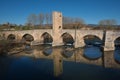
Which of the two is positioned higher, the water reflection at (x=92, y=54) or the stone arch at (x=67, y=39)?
the stone arch at (x=67, y=39)

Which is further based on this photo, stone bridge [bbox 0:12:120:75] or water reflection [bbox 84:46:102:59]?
water reflection [bbox 84:46:102:59]

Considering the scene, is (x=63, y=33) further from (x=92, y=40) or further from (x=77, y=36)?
(x=92, y=40)

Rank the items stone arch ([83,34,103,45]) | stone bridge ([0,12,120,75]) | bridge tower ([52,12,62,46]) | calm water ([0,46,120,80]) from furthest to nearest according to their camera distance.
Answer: stone arch ([83,34,103,45]) < bridge tower ([52,12,62,46]) < stone bridge ([0,12,120,75]) < calm water ([0,46,120,80])

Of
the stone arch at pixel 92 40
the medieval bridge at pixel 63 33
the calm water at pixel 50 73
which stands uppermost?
the medieval bridge at pixel 63 33

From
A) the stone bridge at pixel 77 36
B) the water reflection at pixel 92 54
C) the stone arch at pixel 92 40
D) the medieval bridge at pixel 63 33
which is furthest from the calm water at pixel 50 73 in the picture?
the stone arch at pixel 92 40

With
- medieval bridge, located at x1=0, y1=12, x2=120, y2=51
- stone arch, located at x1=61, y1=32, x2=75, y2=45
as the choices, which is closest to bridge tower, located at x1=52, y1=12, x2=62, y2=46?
medieval bridge, located at x1=0, y1=12, x2=120, y2=51

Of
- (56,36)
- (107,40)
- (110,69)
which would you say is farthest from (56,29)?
(110,69)

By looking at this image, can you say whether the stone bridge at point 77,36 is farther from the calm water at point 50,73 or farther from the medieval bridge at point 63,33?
the calm water at point 50,73

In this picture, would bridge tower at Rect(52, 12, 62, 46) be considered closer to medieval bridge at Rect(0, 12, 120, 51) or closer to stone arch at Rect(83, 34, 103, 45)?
medieval bridge at Rect(0, 12, 120, 51)

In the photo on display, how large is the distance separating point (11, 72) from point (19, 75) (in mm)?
1392

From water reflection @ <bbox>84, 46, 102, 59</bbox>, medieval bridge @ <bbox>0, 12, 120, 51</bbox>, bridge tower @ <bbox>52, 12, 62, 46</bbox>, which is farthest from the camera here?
bridge tower @ <bbox>52, 12, 62, 46</bbox>

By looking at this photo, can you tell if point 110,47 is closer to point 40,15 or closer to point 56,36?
point 56,36

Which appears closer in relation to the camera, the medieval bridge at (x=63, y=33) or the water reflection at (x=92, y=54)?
the water reflection at (x=92, y=54)

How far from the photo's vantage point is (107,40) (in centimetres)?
2370
